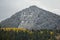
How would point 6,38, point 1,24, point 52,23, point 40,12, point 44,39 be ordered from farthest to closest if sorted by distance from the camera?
point 40,12, point 52,23, point 1,24, point 44,39, point 6,38

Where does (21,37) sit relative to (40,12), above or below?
below

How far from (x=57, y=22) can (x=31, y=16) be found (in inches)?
108

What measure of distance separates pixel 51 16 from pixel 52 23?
1658 mm

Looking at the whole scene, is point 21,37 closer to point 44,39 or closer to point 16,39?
point 16,39

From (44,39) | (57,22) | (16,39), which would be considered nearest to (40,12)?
(57,22)

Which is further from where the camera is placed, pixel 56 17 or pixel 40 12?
pixel 40 12

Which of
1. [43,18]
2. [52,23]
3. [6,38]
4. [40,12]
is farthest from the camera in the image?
[40,12]

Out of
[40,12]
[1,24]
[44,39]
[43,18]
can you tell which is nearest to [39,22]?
[43,18]

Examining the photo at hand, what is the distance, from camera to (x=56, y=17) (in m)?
19.8

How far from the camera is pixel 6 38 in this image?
1038 cm

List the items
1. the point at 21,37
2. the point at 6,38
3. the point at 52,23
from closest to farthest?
the point at 6,38, the point at 21,37, the point at 52,23

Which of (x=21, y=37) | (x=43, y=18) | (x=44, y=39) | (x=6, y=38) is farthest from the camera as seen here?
(x=43, y=18)

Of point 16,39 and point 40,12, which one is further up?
point 40,12

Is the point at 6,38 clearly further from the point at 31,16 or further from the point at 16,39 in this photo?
the point at 31,16
